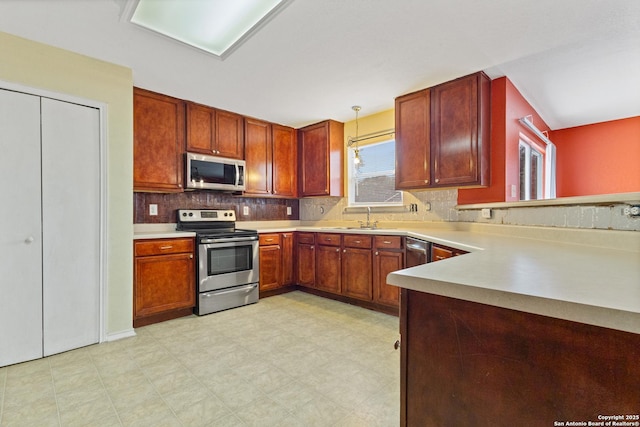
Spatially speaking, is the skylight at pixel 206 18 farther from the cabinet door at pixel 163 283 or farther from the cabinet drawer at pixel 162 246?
the cabinet door at pixel 163 283

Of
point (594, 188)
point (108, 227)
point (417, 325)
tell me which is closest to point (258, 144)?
point (108, 227)

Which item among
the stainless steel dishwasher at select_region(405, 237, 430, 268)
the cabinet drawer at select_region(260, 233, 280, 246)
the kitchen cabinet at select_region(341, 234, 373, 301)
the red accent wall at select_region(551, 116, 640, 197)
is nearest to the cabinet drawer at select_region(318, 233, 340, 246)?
the kitchen cabinet at select_region(341, 234, 373, 301)

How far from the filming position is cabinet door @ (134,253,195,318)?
9.63ft

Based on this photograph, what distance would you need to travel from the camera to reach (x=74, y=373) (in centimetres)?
207

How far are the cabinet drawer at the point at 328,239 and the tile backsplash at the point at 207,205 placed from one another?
44.4 inches

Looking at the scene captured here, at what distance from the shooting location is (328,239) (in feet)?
12.6

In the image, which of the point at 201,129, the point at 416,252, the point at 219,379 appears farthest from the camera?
the point at 201,129

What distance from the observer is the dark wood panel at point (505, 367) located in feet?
1.91

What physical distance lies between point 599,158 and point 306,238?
174 inches

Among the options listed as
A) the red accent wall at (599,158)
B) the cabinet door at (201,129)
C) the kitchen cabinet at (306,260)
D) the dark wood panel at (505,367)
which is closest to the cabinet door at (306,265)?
the kitchen cabinet at (306,260)

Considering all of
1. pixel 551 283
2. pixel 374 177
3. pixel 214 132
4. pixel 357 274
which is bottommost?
pixel 357 274

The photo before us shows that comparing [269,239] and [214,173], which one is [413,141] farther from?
[214,173]

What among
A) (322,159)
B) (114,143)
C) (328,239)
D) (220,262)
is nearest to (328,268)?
(328,239)

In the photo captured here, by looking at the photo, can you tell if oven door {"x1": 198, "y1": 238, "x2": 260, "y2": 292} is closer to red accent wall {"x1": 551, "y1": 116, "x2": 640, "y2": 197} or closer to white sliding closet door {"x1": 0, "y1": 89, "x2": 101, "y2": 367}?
white sliding closet door {"x1": 0, "y1": 89, "x2": 101, "y2": 367}
